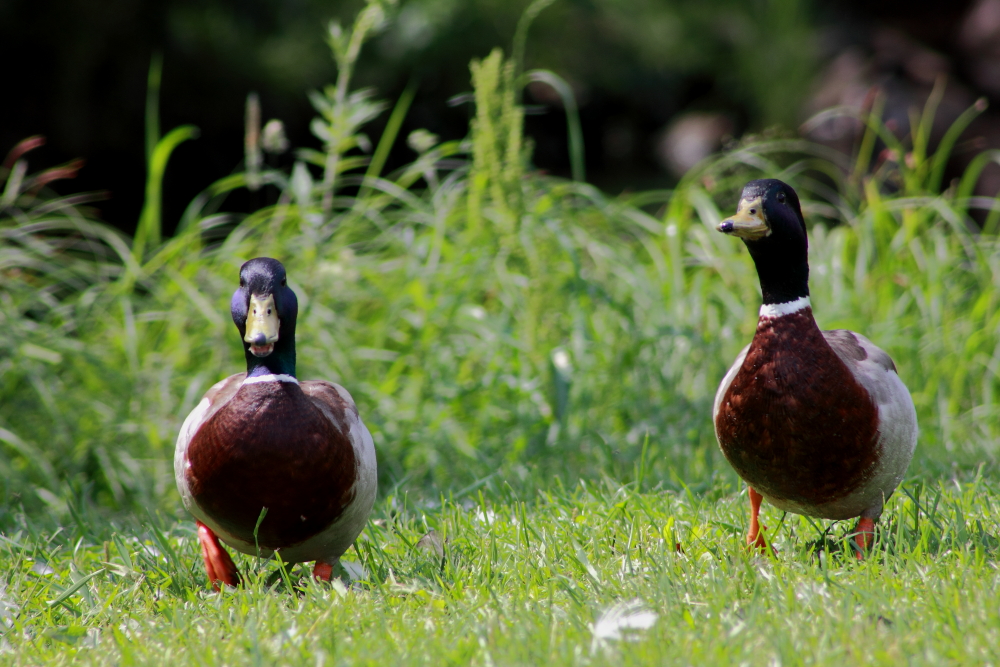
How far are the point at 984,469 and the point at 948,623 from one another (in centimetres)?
149

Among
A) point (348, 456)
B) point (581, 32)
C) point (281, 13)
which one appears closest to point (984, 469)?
point (348, 456)

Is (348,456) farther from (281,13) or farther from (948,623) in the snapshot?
(281,13)

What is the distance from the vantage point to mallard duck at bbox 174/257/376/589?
2205mm

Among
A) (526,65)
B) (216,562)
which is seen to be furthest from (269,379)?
(526,65)

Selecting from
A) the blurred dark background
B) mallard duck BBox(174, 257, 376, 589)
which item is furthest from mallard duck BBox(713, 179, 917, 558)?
the blurred dark background

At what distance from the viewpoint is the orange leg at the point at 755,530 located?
2344 mm

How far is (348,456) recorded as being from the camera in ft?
7.50

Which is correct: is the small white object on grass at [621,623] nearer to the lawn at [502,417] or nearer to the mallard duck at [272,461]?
the lawn at [502,417]

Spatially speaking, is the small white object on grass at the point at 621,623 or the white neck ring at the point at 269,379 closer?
the small white object on grass at the point at 621,623

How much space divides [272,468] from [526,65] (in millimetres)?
8091

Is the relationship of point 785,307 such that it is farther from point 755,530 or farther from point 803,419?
point 755,530

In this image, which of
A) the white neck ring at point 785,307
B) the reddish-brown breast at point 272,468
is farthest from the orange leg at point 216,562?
the white neck ring at point 785,307

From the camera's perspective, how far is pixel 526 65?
9.69 meters

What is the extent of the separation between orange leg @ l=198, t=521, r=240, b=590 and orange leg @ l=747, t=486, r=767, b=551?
1.26 meters
